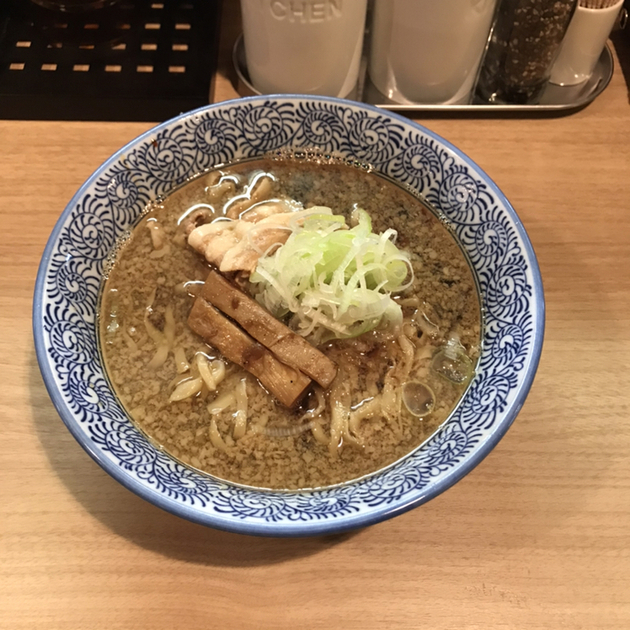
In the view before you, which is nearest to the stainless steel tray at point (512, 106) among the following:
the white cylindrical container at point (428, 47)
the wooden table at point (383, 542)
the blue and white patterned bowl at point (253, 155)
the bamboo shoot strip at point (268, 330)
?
the white cylindrical container at point (428, 47)

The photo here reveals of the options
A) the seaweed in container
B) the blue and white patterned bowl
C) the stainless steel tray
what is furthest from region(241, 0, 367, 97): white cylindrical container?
the seaweed in container

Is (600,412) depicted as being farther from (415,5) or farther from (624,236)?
(415,5)

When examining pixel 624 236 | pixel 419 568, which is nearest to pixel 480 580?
pixel 419 568

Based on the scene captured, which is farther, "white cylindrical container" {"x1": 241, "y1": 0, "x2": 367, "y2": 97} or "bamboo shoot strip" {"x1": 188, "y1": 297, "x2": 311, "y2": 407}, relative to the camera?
"white cylindrical container" {"x1": 241, "y1": 0, "x2": 367, "y2": 97}

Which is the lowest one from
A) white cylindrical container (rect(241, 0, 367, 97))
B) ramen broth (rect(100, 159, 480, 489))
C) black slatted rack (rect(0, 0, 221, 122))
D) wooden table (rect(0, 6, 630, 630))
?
wooden table (rect(0, 6, 630, 630))

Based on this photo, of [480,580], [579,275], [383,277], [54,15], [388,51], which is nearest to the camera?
[480,580]

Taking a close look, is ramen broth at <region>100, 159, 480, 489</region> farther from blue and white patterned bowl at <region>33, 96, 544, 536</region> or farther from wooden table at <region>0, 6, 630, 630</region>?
wooden table at <region>0, 6, 630, 630</region>
